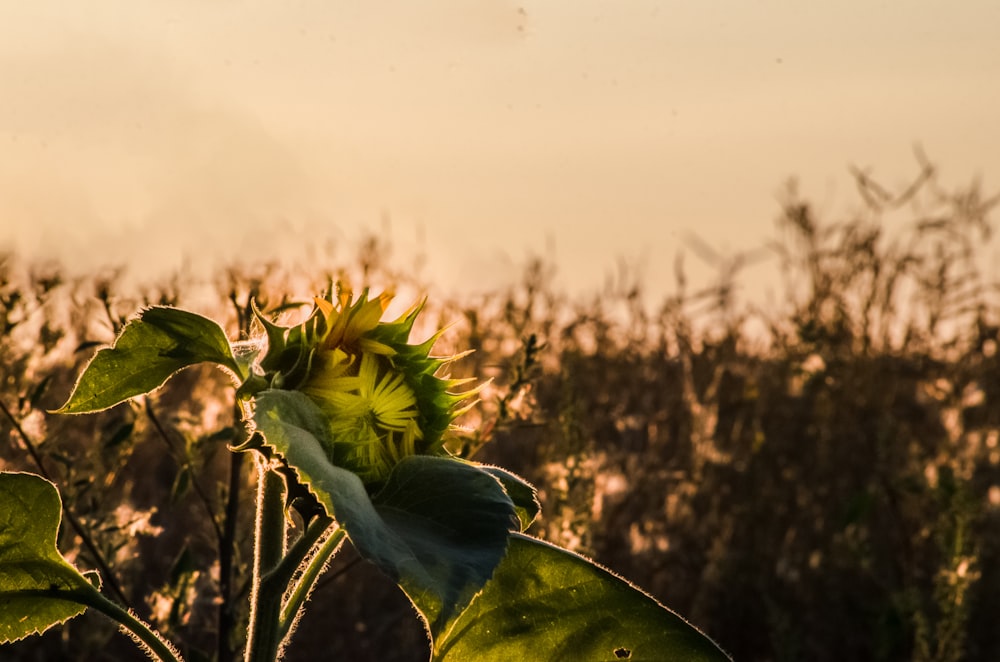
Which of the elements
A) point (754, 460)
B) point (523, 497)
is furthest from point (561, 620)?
point (754, 460)

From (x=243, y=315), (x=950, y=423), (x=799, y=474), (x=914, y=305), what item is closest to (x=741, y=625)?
(x=799, y=474)

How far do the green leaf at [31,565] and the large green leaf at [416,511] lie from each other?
0.57ft

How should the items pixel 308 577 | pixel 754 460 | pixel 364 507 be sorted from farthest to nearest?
pixel 754 460 → pixel 308 577 → pixel 364 507

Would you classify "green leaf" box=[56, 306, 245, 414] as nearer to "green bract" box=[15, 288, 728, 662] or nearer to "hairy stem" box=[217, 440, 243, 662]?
"green bract" box=[15, 288, 728, 662]

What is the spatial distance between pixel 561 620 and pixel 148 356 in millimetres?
210

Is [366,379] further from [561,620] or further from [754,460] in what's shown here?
[754,460]

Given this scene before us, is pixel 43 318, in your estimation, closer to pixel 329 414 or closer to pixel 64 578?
pixel 64 578

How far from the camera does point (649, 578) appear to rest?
256 cm

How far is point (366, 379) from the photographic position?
481 millimetres

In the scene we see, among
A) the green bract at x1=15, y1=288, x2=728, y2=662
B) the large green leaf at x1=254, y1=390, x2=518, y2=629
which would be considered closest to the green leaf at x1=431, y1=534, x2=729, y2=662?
the green bract at x1=15, y1=288, x2=728, y2=662

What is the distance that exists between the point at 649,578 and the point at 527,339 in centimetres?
139

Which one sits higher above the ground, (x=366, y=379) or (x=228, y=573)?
(x=366, y=379)

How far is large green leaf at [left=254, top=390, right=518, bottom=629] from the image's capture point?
0.40 meters

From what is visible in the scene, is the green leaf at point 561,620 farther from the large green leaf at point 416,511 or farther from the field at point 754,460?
the field at point 754,460
